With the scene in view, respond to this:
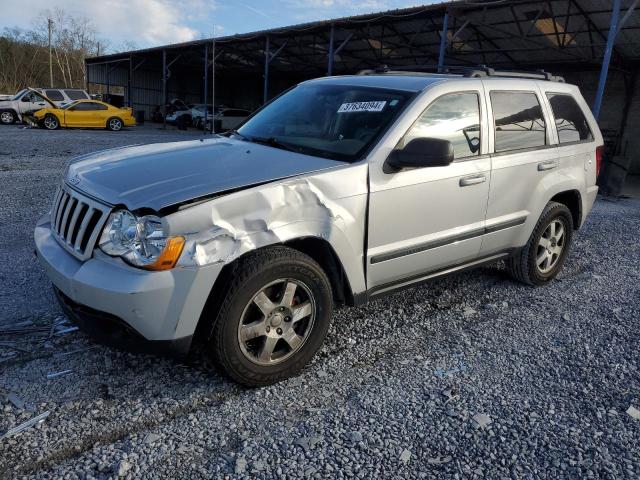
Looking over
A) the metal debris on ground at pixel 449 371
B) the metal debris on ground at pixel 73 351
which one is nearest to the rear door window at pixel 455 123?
the metal debris on ground at pixel 449 371

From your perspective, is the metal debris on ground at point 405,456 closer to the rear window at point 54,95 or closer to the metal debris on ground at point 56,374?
the metal debris on ground at point 56,374

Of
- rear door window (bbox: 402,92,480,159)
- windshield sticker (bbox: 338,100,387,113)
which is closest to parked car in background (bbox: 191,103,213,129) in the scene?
windshield sticker (bbox: 338,100,387,113)

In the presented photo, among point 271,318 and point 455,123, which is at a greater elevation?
point 455,123

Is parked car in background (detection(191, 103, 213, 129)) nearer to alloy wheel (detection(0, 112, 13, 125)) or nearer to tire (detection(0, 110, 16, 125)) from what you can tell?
tire (detection(0, 110, 16, 125))

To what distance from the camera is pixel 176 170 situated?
2834 millimetres

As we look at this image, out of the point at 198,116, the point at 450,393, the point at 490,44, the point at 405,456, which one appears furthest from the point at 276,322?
the point at 198,116

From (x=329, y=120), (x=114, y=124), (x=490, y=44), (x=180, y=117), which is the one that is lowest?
(x=114, y=124)

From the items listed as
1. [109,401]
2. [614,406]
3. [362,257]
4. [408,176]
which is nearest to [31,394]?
[109,401]

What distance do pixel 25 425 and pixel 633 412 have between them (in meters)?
3.16

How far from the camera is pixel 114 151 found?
3475mm

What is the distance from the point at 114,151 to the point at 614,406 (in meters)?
3.51

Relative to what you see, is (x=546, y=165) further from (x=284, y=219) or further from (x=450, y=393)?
(x=284, y=219)

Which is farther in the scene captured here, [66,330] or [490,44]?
[490,44]

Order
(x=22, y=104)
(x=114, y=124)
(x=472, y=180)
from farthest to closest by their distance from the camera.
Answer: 1. (x=114, y=124)
2. (x=22, y=104)
3. (x=472, y=180)
